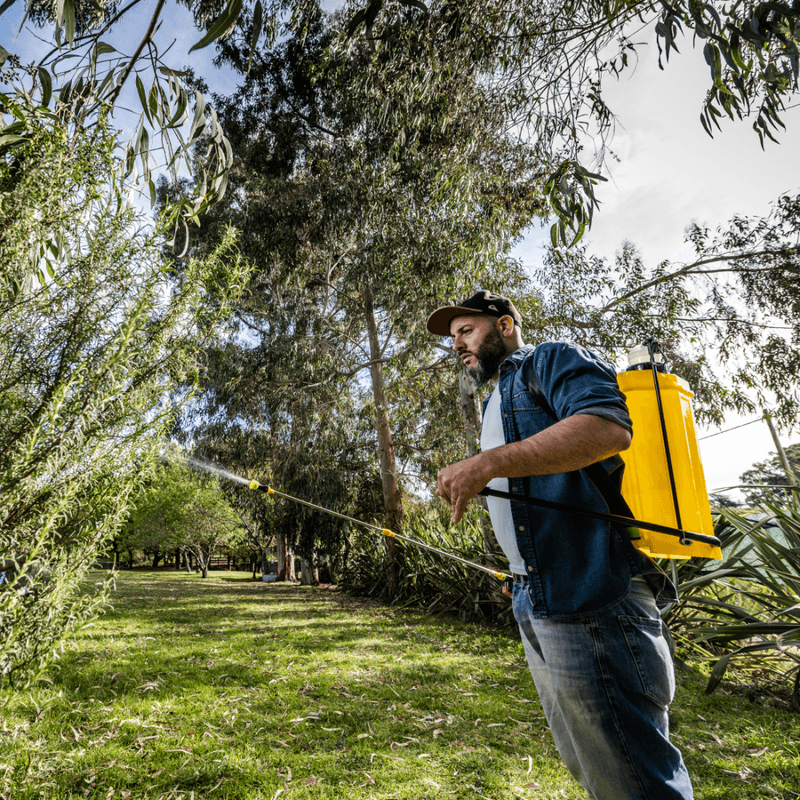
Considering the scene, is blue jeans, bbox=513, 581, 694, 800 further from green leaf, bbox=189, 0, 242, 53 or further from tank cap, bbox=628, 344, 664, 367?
green leaf, bbox=189, 0, 242, 53

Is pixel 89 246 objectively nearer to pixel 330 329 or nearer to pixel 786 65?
pixel 786 65

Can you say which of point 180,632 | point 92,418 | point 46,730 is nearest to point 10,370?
point 92,418

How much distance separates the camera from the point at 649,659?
1.32 meters

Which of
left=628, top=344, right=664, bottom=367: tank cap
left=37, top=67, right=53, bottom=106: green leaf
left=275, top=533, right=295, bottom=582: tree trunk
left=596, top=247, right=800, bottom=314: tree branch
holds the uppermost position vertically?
left=596, top=247, right=800, bottom=314: tree branch

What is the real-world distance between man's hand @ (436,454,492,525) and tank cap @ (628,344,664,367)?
2.58 feet

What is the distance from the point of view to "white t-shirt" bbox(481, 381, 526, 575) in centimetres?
161

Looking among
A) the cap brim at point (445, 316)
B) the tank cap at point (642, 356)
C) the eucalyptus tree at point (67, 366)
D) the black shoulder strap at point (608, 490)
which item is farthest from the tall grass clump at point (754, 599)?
the eucalyptus tree at point (67, 366)

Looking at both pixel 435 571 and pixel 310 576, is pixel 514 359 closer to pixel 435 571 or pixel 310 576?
pixel 435 571

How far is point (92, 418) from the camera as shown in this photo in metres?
1.79

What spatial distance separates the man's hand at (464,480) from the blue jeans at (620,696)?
1.46ft

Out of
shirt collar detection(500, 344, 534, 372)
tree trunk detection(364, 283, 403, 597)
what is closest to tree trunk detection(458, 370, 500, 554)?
tree trunk detection(364, 283, 403, 597)

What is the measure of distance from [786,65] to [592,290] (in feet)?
21.8

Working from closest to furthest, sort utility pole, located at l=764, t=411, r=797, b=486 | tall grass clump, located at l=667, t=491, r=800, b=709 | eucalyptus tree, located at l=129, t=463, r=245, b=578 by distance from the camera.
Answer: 1. tall grass clump, located at l=667, t=491, r=800, b=709
2. utility pole, located at l=764, t=411, r=797, b=486
3. eucalyptus tree, located at l=129, t=463, r=245, b=578

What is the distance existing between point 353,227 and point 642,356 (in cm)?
890
